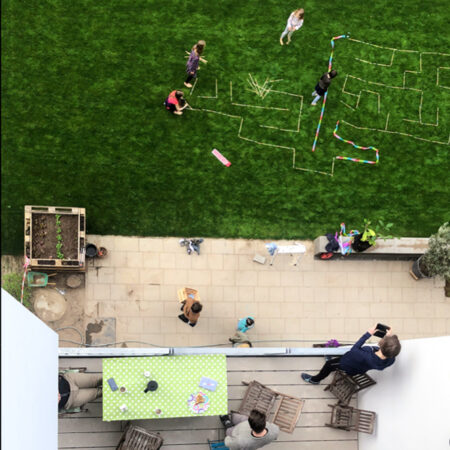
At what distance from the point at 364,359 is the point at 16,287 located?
665 centimetres

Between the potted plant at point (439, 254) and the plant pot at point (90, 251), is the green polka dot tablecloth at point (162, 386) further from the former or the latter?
the potted plant at point (439, 254)

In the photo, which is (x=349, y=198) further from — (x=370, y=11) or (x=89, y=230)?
(x=89, y=230)

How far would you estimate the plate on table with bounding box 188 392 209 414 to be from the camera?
7672 mm

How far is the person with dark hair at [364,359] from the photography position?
7457mm

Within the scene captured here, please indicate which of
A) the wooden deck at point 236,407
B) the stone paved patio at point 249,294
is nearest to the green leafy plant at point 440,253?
the stone paved patio at point 249,294

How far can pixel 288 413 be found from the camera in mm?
8055

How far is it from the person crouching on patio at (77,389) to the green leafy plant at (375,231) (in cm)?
580

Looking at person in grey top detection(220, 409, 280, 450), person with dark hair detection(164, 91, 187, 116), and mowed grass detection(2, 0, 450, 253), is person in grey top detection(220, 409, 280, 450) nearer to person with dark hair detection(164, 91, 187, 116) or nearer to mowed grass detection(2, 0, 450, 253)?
mowed grass detection(2, 0, 450, 253)

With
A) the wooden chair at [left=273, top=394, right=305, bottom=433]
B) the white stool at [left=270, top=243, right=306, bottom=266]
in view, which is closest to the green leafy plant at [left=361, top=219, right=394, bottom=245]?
the white stool at [left=270, top=243, right=306, bottom=266]

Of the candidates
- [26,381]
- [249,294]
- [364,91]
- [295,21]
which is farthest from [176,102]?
[26,381]

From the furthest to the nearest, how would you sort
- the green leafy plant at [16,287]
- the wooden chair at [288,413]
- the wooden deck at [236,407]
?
the green leafy plant at [16,287], the wooden chair at [288,413], the wooden deck at [236,407]

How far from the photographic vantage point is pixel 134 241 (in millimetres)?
10195

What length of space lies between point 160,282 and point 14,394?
220 inches

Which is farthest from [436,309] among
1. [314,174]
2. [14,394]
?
[14,394]
